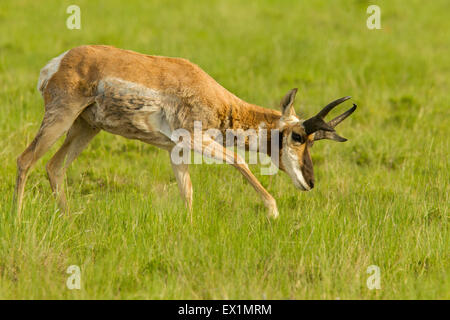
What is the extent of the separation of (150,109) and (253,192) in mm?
1571

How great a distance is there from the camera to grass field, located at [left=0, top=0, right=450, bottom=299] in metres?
5.61

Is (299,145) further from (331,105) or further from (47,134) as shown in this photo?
(47,134)

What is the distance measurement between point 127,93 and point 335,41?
7.58m

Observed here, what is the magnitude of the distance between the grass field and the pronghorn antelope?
48cm

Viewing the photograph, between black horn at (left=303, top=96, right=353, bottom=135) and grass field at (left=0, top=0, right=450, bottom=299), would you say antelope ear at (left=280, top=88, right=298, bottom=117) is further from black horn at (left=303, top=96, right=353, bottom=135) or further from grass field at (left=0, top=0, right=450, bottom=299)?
grass field at (left=0, top=0, right=450, bottom=299)

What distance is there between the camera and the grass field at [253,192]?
5.61m

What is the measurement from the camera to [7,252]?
18.7 feet

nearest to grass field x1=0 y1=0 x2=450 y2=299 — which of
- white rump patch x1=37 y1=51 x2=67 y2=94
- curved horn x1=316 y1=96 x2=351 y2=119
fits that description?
curved horn x1=316 y1=96 x2=351 y2=119

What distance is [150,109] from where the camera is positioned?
23.3 ft

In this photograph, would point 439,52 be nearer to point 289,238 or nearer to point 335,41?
point 335,41

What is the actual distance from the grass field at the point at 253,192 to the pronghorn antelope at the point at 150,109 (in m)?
0.48

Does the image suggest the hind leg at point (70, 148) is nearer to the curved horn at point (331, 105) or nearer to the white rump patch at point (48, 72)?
the white rump patch at point (48, 72)

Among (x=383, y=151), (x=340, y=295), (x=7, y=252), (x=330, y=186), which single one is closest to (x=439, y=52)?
(x=383, y=151)

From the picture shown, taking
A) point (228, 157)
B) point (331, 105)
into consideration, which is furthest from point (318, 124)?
point (228, 157)
